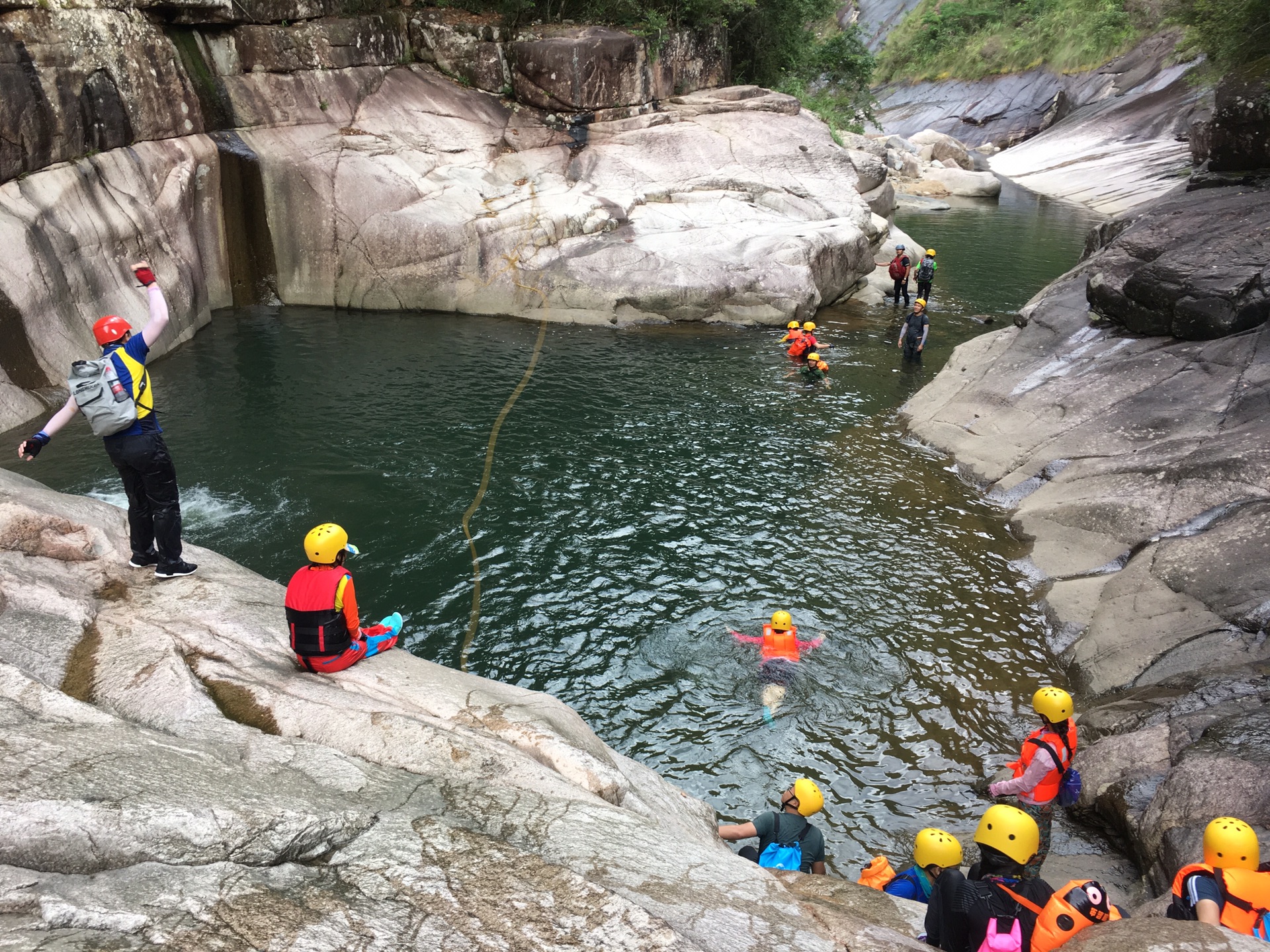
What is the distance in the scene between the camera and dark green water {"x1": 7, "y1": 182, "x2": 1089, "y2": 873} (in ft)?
29.2

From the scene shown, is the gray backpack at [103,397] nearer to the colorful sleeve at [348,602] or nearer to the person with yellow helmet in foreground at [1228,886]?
the colorful sleeve at [348,602]

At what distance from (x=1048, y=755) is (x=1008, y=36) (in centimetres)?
6648

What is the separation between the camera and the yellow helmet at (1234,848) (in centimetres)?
527

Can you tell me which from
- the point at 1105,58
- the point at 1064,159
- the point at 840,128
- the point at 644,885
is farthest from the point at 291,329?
the point at 1105,58

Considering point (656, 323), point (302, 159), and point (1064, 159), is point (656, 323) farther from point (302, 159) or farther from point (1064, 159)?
point (1064, 159)

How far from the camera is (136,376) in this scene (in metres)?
7.19

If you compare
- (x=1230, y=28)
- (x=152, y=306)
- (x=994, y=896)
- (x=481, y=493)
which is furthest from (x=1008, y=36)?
(x=994, y=896)

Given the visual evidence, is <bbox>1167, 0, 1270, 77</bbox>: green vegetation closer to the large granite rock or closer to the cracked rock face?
the large granite rock

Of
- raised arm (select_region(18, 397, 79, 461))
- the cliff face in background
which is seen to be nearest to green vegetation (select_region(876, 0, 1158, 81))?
the cliff face in background

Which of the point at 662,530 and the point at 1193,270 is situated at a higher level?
the point at 1193,270

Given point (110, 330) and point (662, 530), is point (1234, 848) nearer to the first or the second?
point (662, 530)

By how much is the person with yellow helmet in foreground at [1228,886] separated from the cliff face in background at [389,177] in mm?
17151

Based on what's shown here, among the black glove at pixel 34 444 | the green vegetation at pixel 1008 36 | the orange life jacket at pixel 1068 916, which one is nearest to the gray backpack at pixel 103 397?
the black glove at pixel 34 444

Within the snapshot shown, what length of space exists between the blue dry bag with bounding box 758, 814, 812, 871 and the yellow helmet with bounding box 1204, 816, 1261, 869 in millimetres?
2557
